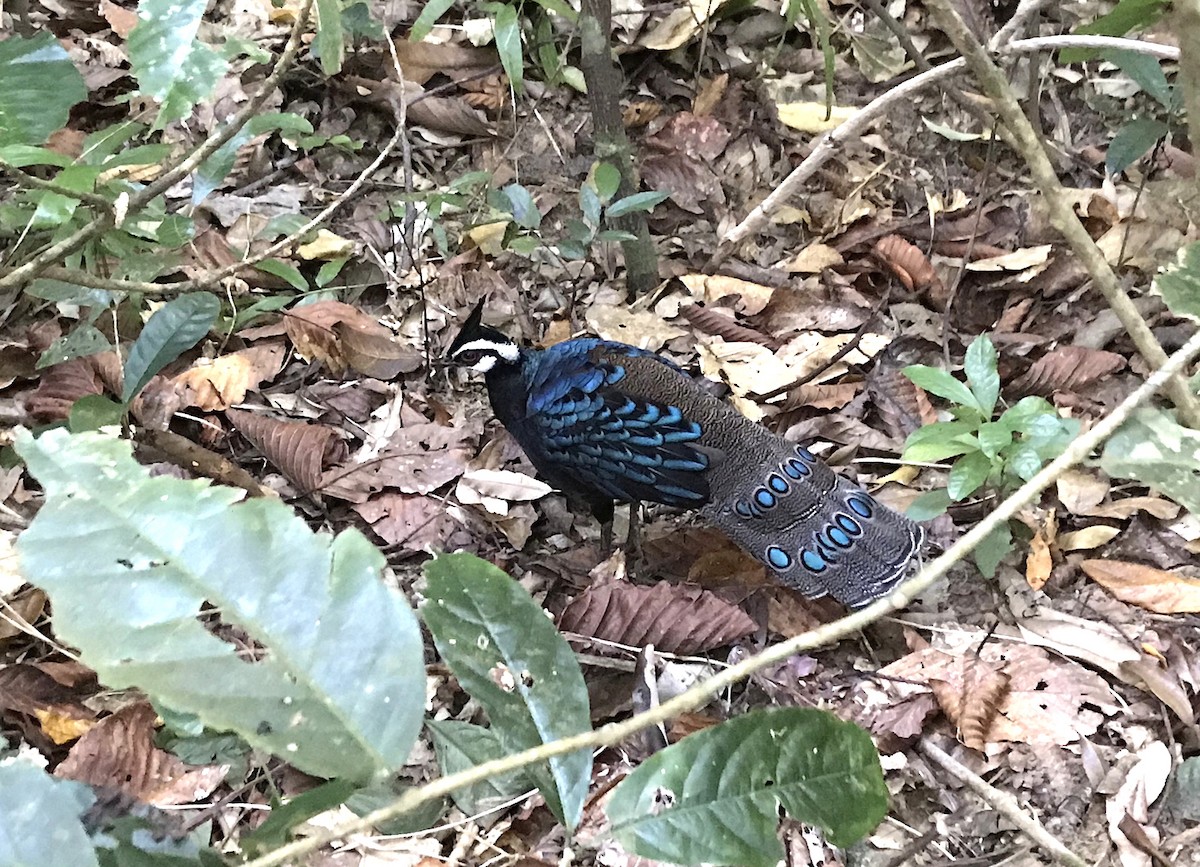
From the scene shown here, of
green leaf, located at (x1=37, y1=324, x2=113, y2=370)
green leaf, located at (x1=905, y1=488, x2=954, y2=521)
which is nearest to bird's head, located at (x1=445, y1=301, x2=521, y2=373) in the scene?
green leaf, located at (x1=37, y1=324, x2=113, y2=370)

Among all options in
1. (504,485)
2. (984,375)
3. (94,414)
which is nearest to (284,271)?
(94,414)

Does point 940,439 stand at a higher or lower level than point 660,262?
higher

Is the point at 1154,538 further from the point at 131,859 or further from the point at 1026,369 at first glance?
the point at 131,859

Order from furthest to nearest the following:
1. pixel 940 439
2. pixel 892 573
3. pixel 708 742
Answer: pixel 892 573 < pixel 940 439 < pixel 708 742

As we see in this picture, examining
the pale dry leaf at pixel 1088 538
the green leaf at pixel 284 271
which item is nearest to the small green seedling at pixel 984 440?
the pale dry leaf at pixel 1088 538

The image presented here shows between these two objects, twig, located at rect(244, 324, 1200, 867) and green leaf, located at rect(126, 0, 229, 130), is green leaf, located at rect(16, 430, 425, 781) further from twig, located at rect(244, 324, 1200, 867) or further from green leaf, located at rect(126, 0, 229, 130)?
green leaf, located at rect(126, 0, 229, 130)

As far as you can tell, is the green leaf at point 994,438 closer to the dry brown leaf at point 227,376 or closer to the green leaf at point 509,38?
the green leaf at point 509,38

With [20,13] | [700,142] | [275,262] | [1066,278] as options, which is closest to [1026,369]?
[1066,278]
